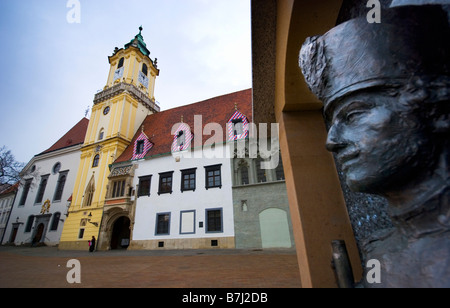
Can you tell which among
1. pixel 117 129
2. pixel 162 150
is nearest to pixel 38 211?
pixel 117 129

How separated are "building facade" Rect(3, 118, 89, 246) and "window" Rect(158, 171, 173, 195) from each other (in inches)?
550

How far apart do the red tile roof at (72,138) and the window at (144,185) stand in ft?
49.9

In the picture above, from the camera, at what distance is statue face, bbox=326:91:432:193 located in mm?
642

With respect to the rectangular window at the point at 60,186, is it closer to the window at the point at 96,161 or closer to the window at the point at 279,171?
the window at the point at 96,161

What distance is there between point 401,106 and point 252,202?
39.9 ft

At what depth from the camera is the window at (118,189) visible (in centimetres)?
1586

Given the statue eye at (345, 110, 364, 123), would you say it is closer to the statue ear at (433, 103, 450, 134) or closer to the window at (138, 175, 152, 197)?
the statue ear at (433, 103, 450, 134)

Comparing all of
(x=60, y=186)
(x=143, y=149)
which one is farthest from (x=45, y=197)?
(x=143, y=149)

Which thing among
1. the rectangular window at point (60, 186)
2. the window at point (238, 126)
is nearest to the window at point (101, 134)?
the rectangular window at point (60, 186)

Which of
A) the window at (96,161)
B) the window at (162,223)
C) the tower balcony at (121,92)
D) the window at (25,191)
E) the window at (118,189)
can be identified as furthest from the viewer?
the window at (25,191)

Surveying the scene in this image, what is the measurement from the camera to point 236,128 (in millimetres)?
A: 14375

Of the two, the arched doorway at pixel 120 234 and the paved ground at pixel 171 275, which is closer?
the paved ground at pixel 171 275

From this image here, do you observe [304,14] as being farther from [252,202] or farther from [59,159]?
[59,159]
